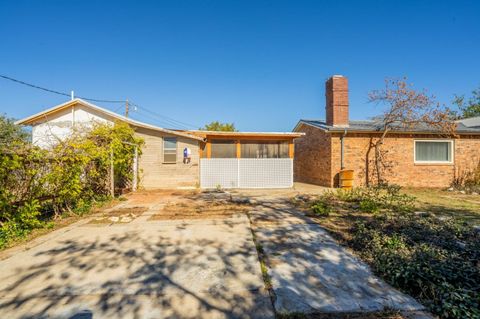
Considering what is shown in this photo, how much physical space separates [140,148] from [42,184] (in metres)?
6.02

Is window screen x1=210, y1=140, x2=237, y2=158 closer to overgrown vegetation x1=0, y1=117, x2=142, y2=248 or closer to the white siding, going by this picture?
overgrown vegetation x1=0, y1=117, x2=142, y2=248

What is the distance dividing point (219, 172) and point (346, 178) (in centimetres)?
630

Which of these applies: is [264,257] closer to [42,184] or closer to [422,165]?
[42,184]

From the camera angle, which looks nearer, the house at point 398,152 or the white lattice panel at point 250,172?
the white lattice panel at point 250,172

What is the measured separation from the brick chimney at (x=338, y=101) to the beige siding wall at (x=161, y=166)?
7.40m

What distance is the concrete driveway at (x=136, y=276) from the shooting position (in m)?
2.26

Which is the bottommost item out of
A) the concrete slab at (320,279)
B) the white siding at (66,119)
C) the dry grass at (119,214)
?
the dry grass at (119,214)

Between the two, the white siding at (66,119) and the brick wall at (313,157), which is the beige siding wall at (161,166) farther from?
the brick wall at (313,157)

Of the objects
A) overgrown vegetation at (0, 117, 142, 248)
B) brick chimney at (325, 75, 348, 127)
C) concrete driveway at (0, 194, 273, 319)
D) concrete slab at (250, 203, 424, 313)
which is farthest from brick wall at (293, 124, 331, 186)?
overgrown vegetation at (0, 117, 142, 248)

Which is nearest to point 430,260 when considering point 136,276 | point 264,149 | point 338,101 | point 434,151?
point 136,276

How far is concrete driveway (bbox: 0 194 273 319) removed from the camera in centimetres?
226

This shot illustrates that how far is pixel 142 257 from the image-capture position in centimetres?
345

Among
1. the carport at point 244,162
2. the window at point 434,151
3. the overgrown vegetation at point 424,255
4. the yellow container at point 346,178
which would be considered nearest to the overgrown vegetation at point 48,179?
the carport at point 244,162

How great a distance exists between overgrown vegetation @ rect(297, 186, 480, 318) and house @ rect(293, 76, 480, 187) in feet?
20.9
